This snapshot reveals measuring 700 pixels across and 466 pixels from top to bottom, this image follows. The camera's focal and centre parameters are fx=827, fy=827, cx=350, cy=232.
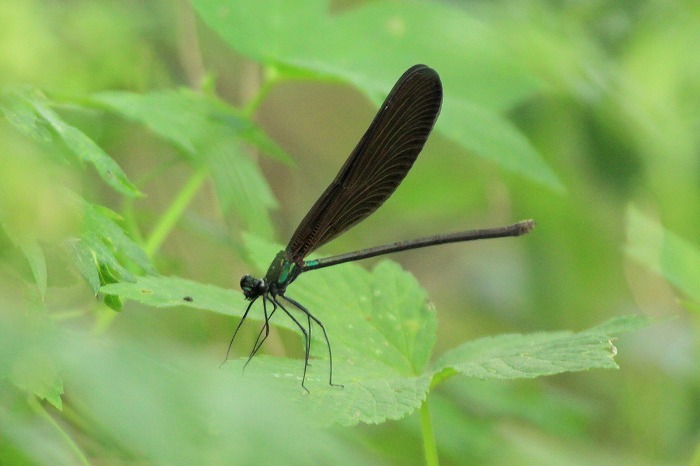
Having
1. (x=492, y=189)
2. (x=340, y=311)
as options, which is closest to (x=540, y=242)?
(x=492, y=189)

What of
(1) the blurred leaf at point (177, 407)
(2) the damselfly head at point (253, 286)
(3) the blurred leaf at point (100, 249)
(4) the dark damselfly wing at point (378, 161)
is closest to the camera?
(1) the blurred leaf at point (177, 407)

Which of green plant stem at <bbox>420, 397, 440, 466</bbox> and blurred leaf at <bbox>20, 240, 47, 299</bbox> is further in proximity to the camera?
green plant stem at <bbox>420, 397, 440, 466</bbox>

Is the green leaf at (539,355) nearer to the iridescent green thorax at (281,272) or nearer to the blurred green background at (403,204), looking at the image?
the blurred green background at (403,204)

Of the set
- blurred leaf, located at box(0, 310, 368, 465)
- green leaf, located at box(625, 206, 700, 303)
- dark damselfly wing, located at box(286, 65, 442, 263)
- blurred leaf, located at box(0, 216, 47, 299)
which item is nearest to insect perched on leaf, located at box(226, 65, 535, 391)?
dark damselfly wing, located at box(286, 65, 442, 263)

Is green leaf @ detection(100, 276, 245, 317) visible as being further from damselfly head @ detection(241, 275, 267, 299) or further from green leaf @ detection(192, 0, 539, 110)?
green leaf @ detection(192, 0, 539, 110)

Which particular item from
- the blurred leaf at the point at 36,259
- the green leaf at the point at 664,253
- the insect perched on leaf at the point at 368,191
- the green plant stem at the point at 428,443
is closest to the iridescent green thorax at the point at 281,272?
the insect perched on leaf at the point at 368,191

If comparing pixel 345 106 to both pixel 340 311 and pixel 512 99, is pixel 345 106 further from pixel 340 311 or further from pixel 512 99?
pixel 340 311
